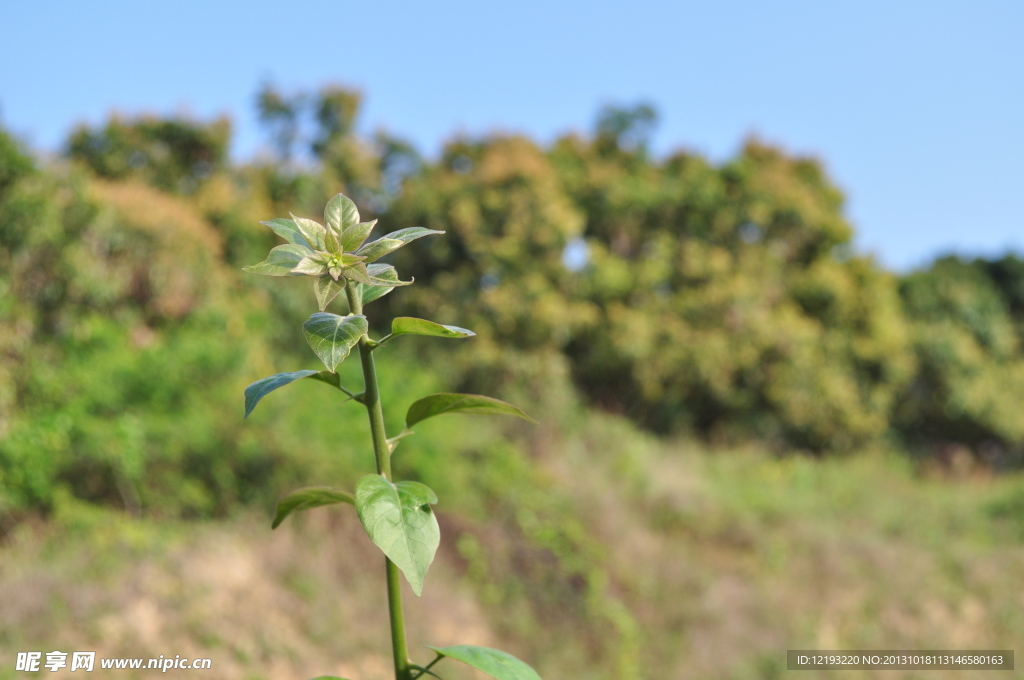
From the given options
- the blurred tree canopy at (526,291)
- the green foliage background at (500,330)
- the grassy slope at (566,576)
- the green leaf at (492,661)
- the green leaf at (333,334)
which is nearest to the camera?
the green leaf at (333,334)

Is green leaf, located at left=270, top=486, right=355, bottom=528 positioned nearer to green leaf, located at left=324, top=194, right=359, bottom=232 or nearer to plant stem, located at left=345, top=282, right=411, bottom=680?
plant stem, located at left=345, top=282, right=411, bottom=680

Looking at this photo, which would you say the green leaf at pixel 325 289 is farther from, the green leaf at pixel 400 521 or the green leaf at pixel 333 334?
the green leaf at pixel 400 521

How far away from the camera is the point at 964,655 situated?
5191mm

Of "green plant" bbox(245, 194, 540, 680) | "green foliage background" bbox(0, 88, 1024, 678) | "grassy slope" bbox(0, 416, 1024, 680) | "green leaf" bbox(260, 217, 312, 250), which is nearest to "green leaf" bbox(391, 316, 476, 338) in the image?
"green plant" bbox(245, 194, 540, 680)

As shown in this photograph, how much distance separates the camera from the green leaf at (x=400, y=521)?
615 millimetres

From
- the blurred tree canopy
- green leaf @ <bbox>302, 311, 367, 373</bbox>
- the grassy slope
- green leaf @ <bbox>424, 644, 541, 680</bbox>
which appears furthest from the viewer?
the blurred tree canopy

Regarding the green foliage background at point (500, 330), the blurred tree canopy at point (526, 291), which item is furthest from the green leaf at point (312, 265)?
the blurred tree canopy at point (526, 291)

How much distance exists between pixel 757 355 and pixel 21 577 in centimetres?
866

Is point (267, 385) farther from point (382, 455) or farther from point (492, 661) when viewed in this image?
point (492, 661)

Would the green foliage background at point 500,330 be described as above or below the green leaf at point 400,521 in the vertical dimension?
above

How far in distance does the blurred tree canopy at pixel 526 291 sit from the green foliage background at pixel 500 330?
0.10 ft

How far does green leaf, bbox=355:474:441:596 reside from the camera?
0.62 meters

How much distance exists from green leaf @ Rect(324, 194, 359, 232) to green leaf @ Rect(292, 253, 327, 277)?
0.15 feet

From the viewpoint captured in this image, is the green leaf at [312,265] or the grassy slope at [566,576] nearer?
the green leaf at [312,265]
